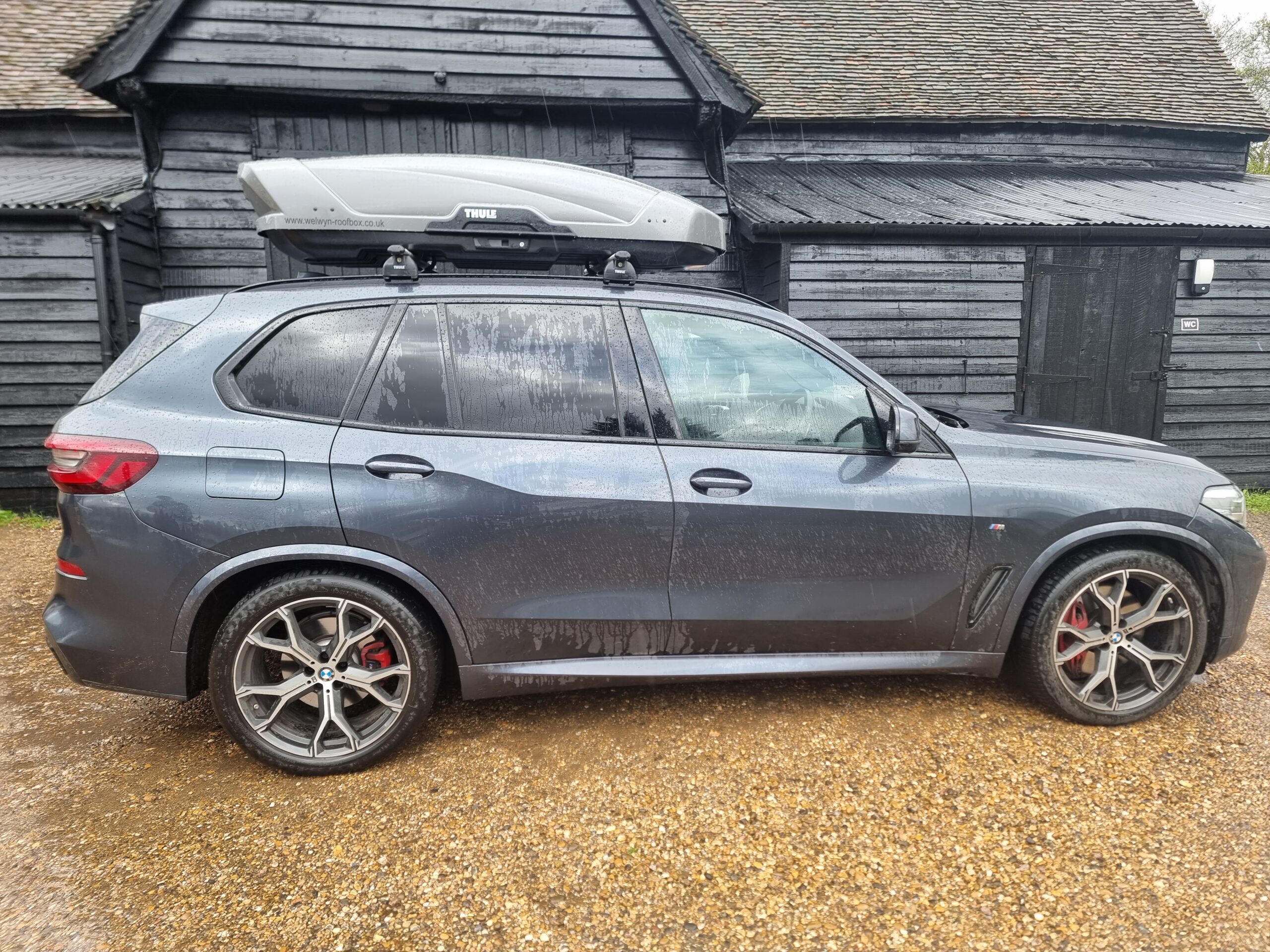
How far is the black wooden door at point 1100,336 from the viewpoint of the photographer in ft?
24.9

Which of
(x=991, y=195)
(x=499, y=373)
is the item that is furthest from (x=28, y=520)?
(x=991, y=195)

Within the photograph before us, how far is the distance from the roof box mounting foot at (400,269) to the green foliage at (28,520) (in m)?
5.74

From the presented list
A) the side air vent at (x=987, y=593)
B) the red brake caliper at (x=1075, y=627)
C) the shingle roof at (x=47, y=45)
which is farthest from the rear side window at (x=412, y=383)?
the shingle roof at (x=47, y=45)

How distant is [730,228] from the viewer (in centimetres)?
760

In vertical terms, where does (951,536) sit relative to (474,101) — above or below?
below

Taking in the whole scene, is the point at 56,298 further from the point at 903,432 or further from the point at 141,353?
the point at 903,432

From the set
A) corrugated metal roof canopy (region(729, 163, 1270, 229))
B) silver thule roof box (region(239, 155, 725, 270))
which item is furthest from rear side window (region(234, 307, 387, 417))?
corrugated metal roof canopy (region(729, 163, 1270, 229))

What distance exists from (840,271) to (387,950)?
7.16 metres

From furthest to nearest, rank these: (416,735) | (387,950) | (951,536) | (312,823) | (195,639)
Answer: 1. (416,735)
2. (951,536)
3. (195,639)
4. (312,823)
5. (387,950)

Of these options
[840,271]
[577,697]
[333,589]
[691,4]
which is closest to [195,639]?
[333,589]

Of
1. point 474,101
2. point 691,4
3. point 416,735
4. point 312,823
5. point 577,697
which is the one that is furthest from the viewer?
point 691,4

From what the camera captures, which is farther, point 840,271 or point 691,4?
point 691,4

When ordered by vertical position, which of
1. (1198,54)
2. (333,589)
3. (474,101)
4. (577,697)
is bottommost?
(577,697)

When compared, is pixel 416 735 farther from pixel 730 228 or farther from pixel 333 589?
pixel 730 228
